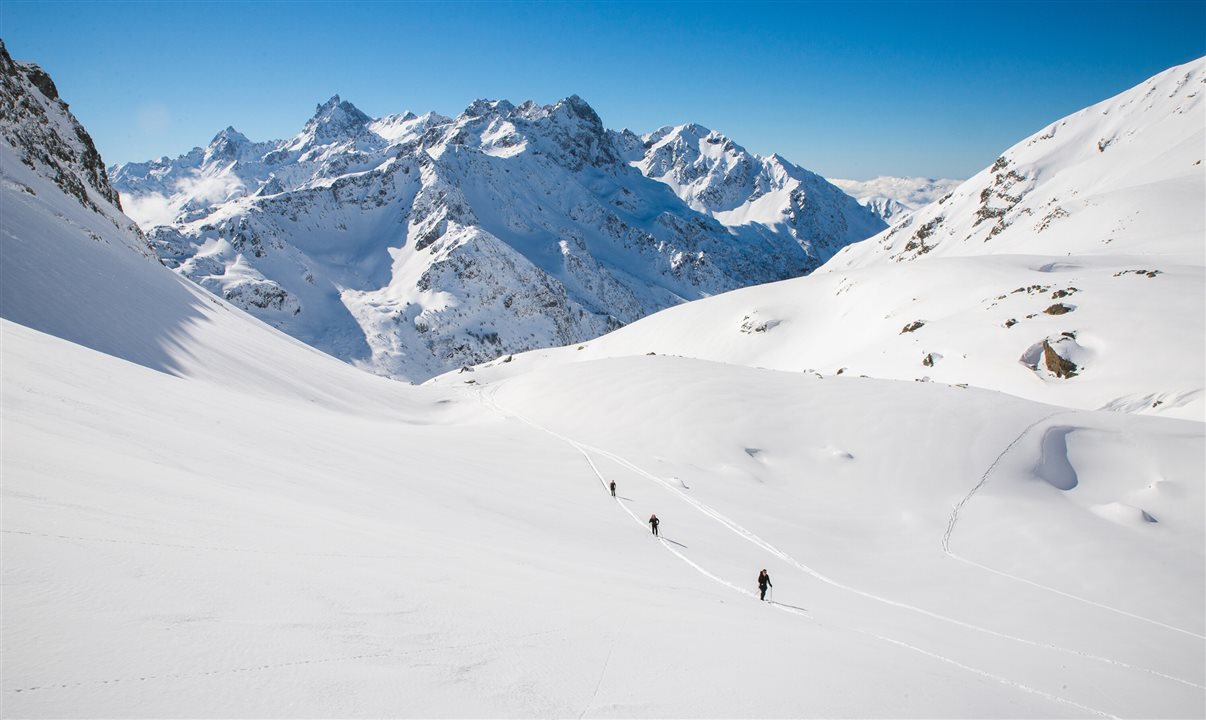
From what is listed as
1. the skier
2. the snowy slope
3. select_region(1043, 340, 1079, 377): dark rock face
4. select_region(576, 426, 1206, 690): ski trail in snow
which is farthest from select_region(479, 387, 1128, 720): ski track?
select_region(1043, 340, 1079, 377): dark rock face

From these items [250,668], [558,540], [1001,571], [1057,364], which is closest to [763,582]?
[558,540]

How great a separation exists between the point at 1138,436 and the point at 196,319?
2056 inches

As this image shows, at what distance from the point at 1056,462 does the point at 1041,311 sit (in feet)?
81.3

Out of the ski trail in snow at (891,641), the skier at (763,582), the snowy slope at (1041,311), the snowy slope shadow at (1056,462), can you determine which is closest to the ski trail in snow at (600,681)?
the ski trail in snow at (891,641)

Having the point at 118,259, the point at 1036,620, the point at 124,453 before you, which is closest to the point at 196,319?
the point at 118,259

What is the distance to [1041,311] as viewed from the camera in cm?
4362

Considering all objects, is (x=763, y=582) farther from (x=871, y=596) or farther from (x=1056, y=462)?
(x=1056, y=462)

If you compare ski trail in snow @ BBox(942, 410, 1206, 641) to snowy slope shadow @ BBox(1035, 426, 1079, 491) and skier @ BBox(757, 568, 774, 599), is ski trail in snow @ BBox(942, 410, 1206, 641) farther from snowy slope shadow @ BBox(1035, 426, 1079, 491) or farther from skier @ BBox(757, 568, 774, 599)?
skier @ BBox(757, 568, 774, 599)

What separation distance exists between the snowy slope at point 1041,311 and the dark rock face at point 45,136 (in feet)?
184

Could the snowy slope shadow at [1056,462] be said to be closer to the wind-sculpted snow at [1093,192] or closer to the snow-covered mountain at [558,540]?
the snow-covered mountain at [558,540]

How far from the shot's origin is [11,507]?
5.56m

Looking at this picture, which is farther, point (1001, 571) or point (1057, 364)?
point (1057, 364)

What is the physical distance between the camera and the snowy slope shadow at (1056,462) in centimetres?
2442

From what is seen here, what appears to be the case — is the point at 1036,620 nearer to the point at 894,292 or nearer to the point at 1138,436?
the point at 1138,436
